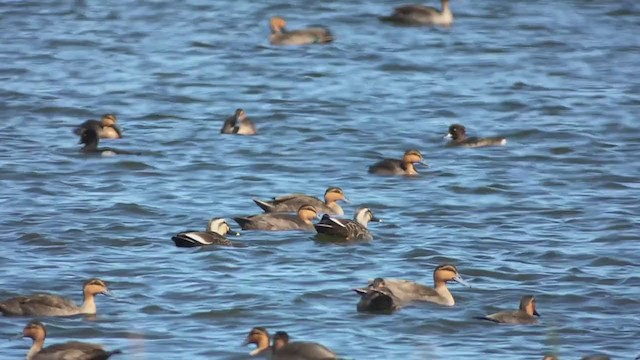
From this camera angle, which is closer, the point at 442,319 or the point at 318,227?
the point at 442,319

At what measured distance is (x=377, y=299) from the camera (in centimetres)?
1625

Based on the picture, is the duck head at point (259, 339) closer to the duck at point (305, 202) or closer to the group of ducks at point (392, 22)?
the duck at point (305, 202)

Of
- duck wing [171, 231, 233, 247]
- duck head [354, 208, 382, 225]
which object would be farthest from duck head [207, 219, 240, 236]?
duck head [354, 208, 382, 225]

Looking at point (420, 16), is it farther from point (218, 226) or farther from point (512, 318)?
point (512, 318)

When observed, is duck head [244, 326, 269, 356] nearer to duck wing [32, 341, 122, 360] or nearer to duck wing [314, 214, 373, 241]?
duck wing [32, 341, 122, 360]

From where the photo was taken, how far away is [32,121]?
2769 cm

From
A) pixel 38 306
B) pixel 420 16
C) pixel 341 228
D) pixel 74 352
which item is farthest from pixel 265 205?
pixel 420 16

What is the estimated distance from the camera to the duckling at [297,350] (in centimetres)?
1399

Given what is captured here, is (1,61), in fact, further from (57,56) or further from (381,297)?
(381,297)

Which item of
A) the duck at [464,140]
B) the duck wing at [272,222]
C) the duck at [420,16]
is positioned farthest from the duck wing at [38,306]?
the duck at [420,16]

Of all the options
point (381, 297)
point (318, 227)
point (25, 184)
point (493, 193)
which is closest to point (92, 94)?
point (25, 184)

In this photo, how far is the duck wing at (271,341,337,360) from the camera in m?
14.0

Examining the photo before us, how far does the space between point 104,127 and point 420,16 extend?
1239 centimetres

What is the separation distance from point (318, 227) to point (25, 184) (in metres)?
5.10
